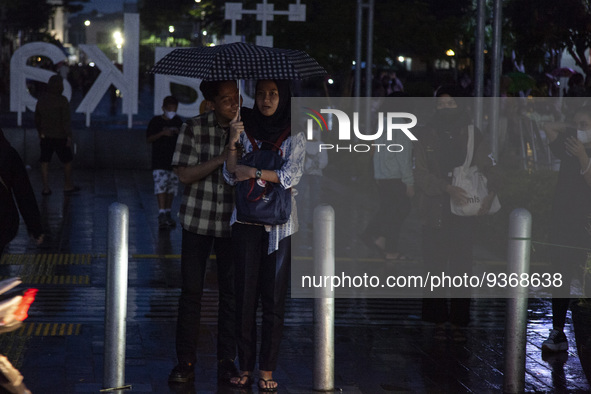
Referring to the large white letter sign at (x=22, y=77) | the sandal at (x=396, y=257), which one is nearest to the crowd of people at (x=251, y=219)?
the sandal at (x=396, y=257)

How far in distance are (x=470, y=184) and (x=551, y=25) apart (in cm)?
1301

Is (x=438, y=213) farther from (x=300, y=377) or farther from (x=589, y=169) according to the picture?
(x=300, y=377)

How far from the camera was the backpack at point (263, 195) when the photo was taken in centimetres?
552

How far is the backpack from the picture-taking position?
18.1 ft

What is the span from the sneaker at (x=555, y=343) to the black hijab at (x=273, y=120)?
267 centimetres

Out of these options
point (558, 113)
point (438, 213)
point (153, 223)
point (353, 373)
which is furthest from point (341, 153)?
point (353, 373)

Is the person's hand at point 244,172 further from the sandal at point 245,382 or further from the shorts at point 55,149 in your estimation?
the shorts at point 55,149

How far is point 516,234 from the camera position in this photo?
18.8 feet

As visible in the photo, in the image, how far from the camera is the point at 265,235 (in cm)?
570

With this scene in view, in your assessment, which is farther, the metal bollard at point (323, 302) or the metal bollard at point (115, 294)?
the metal bollard at point (323, 302)

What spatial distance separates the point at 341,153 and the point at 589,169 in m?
11.5

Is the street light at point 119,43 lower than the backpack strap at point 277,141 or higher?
higher

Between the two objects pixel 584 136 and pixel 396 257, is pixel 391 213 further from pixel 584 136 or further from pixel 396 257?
pixel 584 136

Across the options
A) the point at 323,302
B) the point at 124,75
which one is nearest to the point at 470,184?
the point at 323,302
